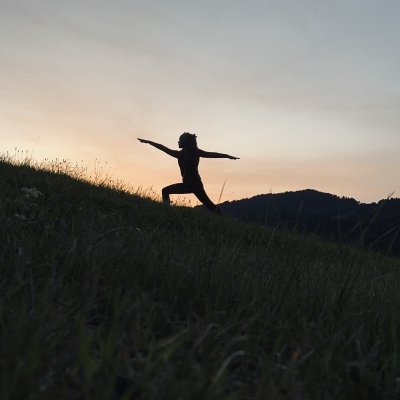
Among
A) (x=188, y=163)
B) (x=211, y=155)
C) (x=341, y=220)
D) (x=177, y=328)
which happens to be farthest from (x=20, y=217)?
(x=188, y=163)

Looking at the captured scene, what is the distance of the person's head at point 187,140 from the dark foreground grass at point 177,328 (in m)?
10.9

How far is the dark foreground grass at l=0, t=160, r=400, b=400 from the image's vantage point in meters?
1.53

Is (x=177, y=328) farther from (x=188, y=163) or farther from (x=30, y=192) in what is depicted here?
(x=188, y=163)

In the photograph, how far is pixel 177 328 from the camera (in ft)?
7.14

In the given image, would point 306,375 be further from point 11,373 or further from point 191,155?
point 191,155

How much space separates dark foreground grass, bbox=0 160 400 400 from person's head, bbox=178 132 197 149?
35.9ft

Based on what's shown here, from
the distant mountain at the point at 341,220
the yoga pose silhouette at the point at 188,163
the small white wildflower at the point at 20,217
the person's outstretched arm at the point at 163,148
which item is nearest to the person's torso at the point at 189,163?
the yoga pose silhouette at the point at 188,163

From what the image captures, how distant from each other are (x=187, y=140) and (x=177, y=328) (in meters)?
12.4

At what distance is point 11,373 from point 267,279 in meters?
1.73

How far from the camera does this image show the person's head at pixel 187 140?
47.1ft

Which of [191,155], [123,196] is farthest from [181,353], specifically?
[191,155]

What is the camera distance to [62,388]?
1.47 metres

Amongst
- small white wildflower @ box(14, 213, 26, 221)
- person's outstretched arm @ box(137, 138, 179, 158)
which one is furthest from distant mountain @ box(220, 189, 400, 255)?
person's outstretched arm @ box(137, 138, 179, 158)

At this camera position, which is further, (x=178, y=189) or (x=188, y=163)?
(x=178, y=189)
